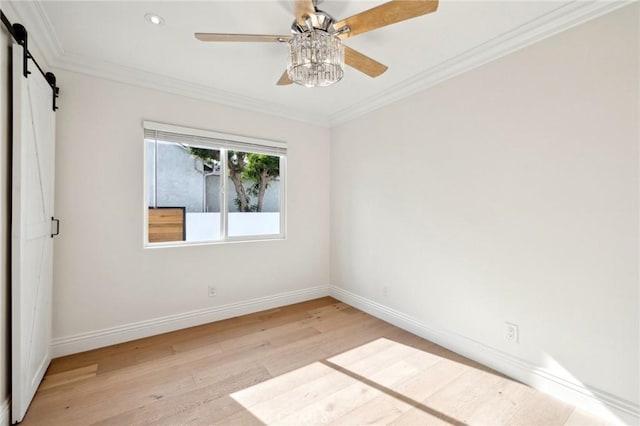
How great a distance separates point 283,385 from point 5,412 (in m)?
1.55

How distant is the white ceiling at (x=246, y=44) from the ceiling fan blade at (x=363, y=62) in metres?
0.28

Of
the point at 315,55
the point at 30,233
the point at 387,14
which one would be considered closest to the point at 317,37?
the point at 315,55

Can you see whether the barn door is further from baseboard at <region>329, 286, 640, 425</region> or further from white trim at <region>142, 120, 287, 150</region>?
baseboard at <region>329, 286, 640, 425</region>

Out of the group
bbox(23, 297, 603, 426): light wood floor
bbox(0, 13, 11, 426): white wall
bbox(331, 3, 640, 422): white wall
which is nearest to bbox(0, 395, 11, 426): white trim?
bbox(0, 13, 11, 426): white wall

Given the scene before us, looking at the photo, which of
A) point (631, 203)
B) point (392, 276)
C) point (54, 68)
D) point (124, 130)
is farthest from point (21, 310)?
point (631, 203)

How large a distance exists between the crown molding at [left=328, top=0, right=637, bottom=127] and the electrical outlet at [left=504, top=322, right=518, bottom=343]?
79.4 inches

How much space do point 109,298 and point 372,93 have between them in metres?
3.25

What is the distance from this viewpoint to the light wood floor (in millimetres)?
1634

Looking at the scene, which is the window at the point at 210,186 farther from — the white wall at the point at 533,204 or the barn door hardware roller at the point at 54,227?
the white wall at the point at 533,204

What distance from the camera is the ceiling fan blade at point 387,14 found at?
4.17 ft

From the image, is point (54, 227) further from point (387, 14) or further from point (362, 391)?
point (387, 14)

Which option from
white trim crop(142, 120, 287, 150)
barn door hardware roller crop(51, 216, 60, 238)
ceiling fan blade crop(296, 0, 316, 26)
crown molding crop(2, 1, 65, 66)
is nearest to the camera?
ceiling fan blade crop(296, 0, 316, 26)

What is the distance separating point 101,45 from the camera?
2.11 meters

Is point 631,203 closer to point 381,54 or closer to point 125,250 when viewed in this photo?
point 381,54
